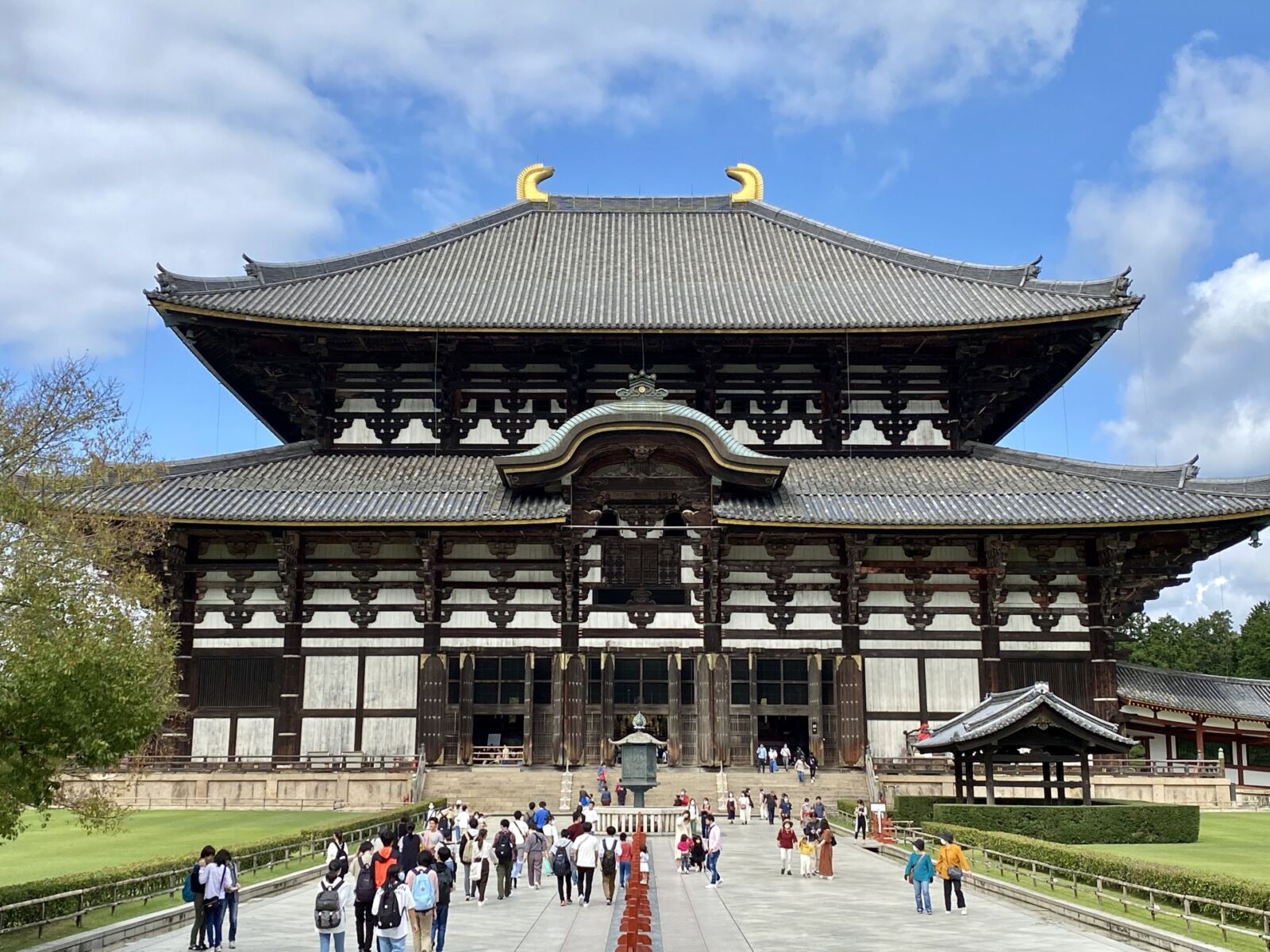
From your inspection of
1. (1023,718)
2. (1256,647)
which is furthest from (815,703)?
(1256,647)

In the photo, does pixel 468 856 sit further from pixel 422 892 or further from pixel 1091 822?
pixel 1091 822

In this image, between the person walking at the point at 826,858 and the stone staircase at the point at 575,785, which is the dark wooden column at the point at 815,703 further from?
the person walking at the point at 826,858

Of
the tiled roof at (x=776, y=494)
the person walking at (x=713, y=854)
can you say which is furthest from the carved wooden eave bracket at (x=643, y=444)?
the person walking at (x=713, y=854)

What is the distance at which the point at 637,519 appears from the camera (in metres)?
41.6

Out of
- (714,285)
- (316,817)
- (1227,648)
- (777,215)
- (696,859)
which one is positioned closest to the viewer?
(696,859)

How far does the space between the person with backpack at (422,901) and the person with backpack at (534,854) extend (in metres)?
7.75

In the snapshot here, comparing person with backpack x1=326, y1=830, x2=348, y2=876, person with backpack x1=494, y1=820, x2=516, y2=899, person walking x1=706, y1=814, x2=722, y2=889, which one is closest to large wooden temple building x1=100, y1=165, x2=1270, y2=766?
person walking x1=706, y1=814, x2=722, y2=889

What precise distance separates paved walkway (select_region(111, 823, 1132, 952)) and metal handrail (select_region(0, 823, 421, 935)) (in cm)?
107

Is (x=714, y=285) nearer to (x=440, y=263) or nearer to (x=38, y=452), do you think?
(x=440, y=263)

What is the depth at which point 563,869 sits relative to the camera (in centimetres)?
2208

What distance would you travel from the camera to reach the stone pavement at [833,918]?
17766 millimetres

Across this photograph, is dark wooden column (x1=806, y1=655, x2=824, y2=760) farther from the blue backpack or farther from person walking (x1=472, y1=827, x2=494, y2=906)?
the blue backpack

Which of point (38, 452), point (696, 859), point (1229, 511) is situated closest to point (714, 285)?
point (1229, 511)

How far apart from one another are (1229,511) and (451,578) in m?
25.5
